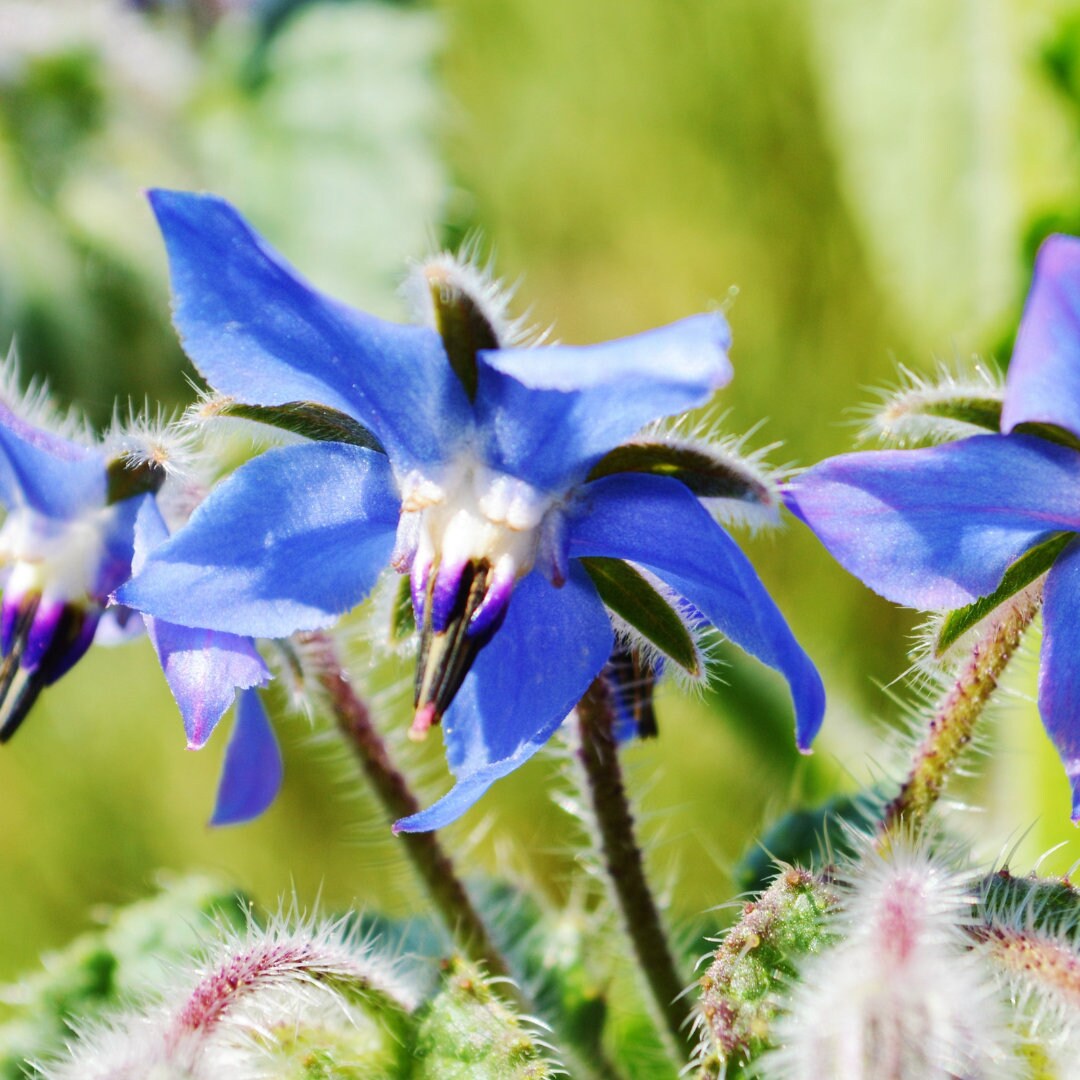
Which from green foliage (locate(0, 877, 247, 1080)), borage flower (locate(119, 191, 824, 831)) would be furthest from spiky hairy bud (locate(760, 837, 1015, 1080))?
green foliage (locate(0, 877, 247, 1080))

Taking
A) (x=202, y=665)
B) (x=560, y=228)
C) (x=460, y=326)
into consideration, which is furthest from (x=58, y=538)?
(x=560, y=228)

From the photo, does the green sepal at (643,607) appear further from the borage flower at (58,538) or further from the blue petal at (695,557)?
the borage flower at (58,538)

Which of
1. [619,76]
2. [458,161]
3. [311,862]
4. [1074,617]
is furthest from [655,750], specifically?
[1074,617]

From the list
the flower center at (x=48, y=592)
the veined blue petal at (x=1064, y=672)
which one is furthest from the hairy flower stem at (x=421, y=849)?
the veined blue petal at (x=1064, y=672)

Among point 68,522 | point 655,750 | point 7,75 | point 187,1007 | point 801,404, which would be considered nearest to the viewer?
point 187,1007

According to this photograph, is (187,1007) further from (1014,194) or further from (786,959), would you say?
(1014,194)

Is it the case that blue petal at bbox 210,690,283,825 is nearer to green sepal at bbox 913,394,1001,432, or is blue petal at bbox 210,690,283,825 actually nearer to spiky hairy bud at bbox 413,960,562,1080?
spiky hairy bud at bbox 413,960,562,1080
